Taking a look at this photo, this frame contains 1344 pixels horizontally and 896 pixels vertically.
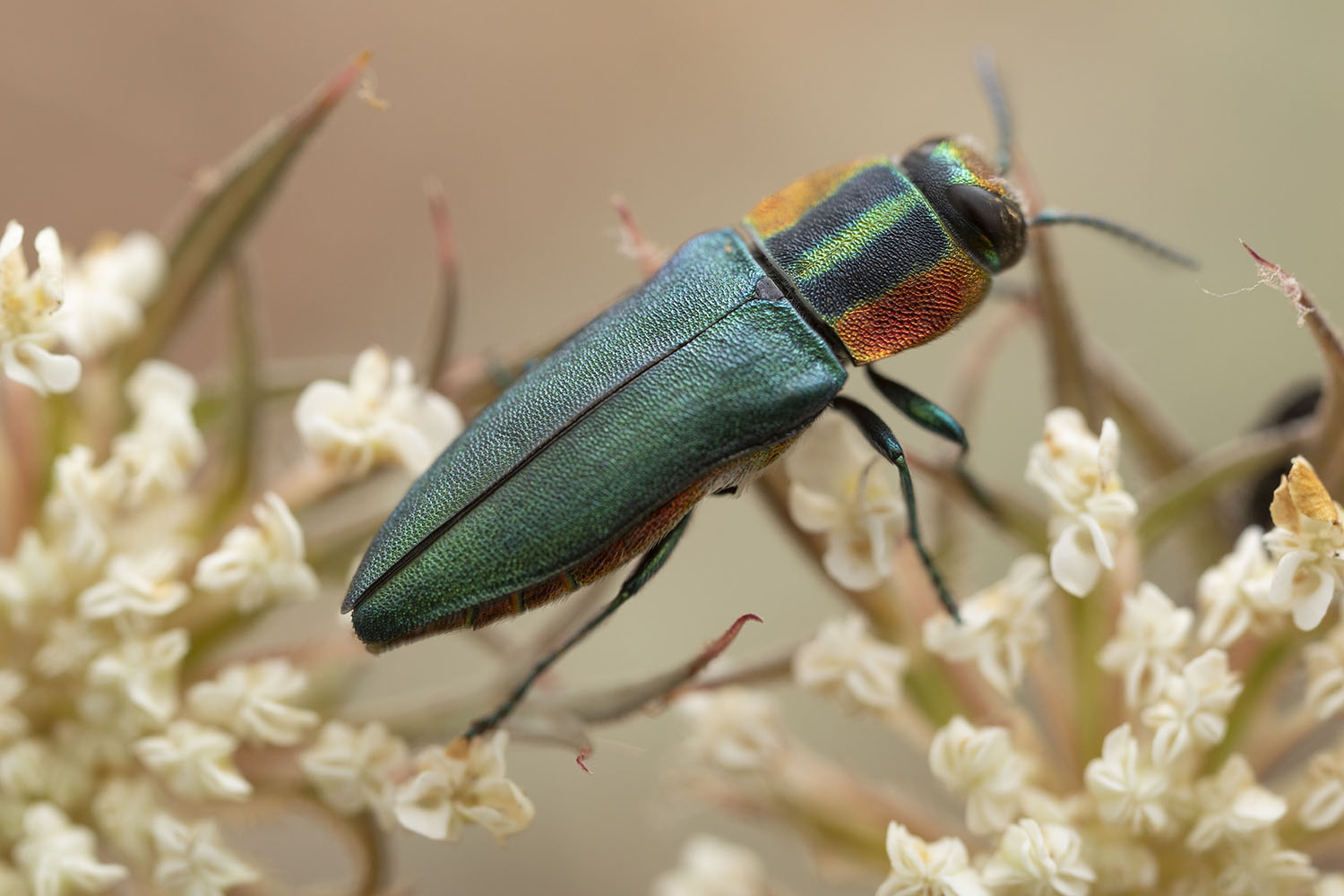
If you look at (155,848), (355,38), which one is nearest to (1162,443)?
(155,848)

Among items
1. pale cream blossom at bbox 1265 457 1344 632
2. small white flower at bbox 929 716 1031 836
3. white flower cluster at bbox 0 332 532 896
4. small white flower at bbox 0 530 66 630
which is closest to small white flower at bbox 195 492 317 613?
white flower cluster at bbox 0 332 532 896

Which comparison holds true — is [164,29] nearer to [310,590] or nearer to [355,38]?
[355,38]

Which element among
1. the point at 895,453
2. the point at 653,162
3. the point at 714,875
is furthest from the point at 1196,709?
the point at 653,162

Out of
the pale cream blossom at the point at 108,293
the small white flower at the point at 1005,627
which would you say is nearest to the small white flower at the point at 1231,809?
the small white flower at the point at 1005,627

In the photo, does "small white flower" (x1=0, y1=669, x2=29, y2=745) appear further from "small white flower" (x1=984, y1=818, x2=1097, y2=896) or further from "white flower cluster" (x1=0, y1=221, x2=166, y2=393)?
"small white flower" (x1=984, y1=818, x2=1097, y2=896)

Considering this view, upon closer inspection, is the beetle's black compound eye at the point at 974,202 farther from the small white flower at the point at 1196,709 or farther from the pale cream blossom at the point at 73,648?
the pale cream blossom at the point at 73,648

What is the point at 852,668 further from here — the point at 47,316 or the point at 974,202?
the point at 47,316
